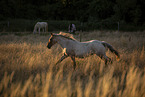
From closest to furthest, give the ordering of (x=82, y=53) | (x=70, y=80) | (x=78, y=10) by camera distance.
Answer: (x=70, y=80) < (x=82, y=53) < (x=78, y=10)

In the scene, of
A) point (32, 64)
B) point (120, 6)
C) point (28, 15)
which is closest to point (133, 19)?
point (120, 6)

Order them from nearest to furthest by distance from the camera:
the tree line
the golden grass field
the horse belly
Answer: the golden grass field → the horse belly → the tree line

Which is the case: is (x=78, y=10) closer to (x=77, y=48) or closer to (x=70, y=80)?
(x=77, y=48)

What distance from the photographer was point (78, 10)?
35.8 metres

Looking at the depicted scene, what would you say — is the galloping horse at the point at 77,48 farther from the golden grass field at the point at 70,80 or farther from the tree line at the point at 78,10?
the tree line at the point at 78,10

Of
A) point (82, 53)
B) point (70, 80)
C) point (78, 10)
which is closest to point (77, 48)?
point (82, 53)

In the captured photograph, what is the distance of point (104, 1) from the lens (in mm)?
31094

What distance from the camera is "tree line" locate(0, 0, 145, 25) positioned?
92.9ft

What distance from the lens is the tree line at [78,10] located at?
2830cm

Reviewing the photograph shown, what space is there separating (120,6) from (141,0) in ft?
16.2

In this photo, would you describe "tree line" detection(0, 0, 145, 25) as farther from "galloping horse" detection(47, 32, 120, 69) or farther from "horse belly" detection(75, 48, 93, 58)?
"horse belly" detection(75, 48, 93, 58)

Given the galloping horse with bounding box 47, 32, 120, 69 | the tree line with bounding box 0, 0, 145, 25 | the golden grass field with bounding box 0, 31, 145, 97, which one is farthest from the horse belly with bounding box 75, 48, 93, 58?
the tree line with bounding box 0, 0, 145, 25

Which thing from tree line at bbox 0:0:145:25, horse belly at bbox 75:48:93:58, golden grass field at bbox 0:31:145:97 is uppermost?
tree line at bbox 0:0:145:25

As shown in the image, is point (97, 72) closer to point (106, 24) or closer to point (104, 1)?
point (106, 24)
